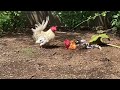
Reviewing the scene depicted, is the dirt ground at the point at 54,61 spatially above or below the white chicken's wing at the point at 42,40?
below

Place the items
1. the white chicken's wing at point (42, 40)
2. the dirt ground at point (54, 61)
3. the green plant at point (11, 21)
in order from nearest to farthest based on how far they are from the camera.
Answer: the dirt ground at point (54, 61)
the white chicken's wing at point (42, 40)
the green plant at point (11, 21)

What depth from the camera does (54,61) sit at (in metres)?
2.76

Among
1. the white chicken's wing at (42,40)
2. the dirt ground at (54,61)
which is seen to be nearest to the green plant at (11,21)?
the dirt ground at (54,61)

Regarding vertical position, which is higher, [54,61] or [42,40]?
[42,40]

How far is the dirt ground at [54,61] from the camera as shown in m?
2.34

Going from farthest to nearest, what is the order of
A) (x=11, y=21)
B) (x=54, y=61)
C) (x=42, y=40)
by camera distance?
1. (x=11, y=21)
2. (x=42, y=40)
3. (x=54, y=61)

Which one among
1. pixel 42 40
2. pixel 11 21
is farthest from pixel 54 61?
pixel 11 21

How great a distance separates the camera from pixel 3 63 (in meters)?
2.71

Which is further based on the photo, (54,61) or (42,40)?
(42,40)

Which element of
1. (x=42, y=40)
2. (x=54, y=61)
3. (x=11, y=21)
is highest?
(x=11, y=21)

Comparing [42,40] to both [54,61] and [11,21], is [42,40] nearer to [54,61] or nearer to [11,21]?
[54,61]

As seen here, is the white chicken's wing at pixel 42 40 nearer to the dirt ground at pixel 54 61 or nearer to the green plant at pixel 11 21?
the dirt ground at pixel 54 61

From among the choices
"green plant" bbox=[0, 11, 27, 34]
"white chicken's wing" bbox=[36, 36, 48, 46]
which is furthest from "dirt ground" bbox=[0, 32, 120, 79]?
"green plant" bbox=[0, 11, 27, 34]
